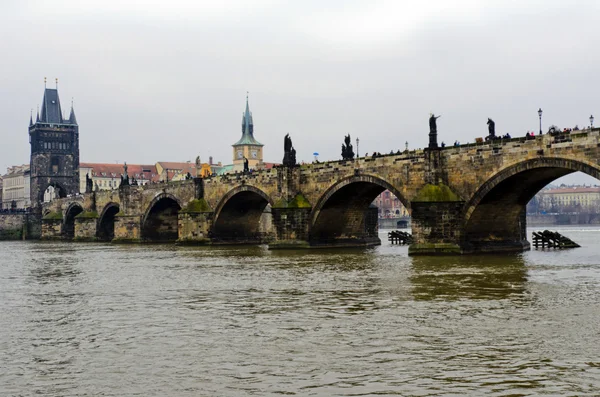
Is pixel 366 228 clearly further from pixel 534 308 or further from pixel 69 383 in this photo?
pixel 69 383

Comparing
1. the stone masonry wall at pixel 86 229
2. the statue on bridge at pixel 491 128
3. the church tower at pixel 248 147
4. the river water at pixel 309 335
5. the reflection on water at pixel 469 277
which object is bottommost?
the river water at pixel 309 335

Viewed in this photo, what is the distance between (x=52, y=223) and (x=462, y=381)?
98989 mm

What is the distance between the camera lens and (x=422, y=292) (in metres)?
23.3

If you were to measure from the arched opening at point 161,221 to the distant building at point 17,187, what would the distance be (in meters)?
93.0

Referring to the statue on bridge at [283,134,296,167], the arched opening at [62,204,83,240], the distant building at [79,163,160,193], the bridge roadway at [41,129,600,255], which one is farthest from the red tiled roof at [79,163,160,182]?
the statue on bridge at [283,134,296,167]

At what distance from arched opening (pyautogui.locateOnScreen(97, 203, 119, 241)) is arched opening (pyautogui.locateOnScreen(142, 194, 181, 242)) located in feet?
34.6

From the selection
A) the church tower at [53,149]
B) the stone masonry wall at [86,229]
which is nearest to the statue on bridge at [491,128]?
the stone masonry wall at [86,229]

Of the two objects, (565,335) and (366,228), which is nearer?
(565,335)

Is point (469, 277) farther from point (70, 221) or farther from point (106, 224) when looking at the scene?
Answer: point (70, 221)

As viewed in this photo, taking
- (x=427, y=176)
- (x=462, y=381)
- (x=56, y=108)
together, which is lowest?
(x=462, y=381)

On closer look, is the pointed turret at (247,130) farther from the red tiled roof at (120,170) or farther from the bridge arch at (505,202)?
the bridge arch at (505,202)

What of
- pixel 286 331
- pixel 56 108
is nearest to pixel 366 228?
pixel 286 331

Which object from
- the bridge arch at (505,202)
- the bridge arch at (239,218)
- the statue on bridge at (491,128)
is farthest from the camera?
the bridge arch at (239,218)

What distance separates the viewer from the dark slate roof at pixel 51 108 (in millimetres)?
140663
